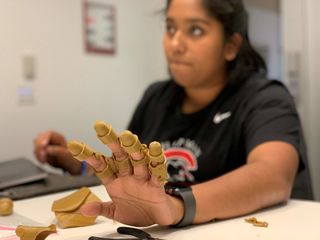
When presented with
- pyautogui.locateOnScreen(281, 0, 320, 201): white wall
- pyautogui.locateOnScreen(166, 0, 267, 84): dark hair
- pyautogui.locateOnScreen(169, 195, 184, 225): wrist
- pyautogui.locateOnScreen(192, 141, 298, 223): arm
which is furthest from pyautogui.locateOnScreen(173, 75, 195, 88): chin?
pyautogui.locateOnScreen(281, 0, 320, 201): white wall

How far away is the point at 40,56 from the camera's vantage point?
198 centimetres

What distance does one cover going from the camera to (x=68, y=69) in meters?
2.06

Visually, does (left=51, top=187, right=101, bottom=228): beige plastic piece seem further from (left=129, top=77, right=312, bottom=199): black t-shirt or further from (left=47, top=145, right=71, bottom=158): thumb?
(left=47, top=145, right=71, bottom=158): thumb

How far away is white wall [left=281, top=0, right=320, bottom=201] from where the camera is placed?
1.90 m

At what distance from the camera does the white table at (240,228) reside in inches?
30.4

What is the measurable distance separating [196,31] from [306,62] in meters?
0.75

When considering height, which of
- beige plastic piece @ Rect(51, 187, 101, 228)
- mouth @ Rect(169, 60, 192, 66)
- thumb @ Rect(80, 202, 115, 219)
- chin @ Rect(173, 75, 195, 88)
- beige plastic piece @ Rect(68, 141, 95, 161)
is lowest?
beige plastic piece @ Rect(51, 187, 101, 228)

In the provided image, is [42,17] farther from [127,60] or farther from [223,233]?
[223,233]

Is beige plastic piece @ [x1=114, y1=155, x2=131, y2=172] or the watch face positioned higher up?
the watch face

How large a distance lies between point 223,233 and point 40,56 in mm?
1414

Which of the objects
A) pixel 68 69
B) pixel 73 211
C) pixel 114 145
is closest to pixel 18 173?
pixel 73 211

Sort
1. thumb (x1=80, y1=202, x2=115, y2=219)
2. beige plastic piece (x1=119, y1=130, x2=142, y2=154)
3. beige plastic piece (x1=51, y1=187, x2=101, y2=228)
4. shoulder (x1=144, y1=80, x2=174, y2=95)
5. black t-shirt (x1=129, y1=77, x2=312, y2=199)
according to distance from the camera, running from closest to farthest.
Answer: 1. beige plastic piece (x1=119, y1=130, x2=142, y2=154)
2. thumb (x1=80, y1=202, x2=115, y2=219)
3. beige plastic piece (x1=51, y1=187, x2=101, y2=228)
4. black t-shirt (x1=129, y1=77, x2=312, y2=199)
5. shoulder (x1=144, y1=80, x2=174, y2=95)

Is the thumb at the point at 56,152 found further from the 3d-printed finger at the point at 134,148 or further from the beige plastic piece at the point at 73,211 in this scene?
the 3d-printed finger at the point at 134,148

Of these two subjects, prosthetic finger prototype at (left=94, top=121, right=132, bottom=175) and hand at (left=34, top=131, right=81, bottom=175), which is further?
hand at (left=34, top=131, right=81, bottom=175)
